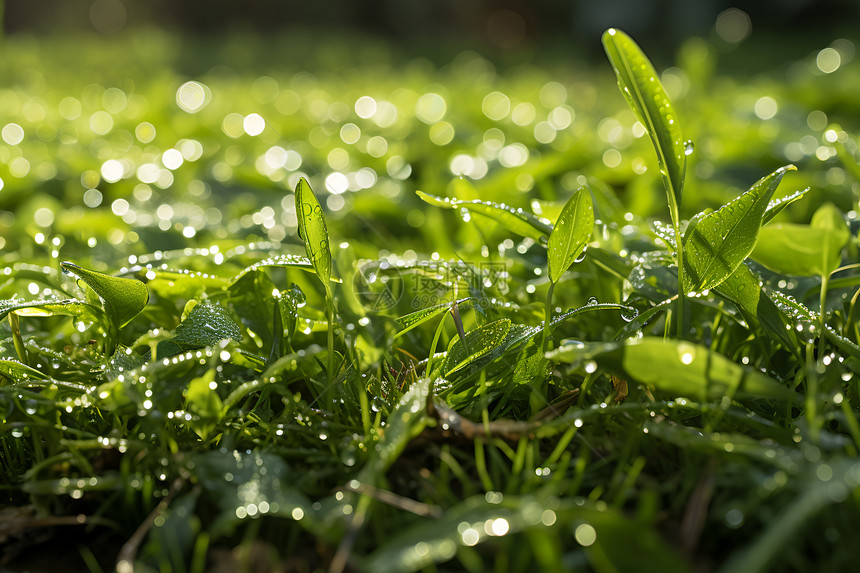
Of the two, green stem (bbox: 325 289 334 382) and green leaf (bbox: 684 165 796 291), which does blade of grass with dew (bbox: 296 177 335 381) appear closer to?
green stem (bbox: 325 289 334 382)

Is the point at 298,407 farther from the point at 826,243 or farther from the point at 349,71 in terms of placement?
the point at 349,71

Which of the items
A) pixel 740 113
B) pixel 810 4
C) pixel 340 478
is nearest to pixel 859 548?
pixel 340 478

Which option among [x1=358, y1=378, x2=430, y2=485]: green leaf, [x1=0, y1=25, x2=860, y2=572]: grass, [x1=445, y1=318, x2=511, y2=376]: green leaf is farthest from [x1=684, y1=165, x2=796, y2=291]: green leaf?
[x1=358, y1=378, x2=430, y2=485]: green leaf

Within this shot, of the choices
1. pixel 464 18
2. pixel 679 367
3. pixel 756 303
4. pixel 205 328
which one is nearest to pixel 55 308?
pixel 205 328

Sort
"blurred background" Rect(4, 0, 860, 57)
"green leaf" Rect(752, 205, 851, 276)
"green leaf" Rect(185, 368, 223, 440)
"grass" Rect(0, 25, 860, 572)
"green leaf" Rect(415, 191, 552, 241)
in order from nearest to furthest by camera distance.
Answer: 1. "grass" Rect(0, 25, 860, 572)
2. "green leaf" Rect(185, 368, 223, 440)
3. "green leaf" Rect(752, 205, 851, 276)
4. "green leaf" Rect(415, 191, 552, 241)
5. "blurred background" Rect(4, 0, 860, 57)

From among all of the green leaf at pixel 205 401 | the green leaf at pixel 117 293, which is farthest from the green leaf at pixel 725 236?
the green leaf at pixel 117 293

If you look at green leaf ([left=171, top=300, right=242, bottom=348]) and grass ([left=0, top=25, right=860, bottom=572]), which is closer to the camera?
grass ([left=0, top=25, right=860, bottom=572])

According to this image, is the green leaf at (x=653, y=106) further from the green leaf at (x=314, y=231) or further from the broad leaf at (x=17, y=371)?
the broad leaf at (x=17, y=371)
